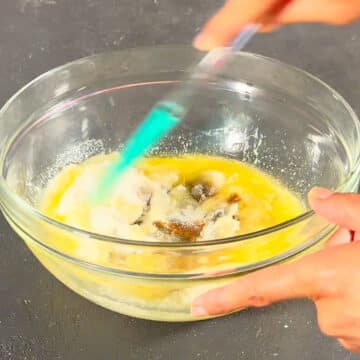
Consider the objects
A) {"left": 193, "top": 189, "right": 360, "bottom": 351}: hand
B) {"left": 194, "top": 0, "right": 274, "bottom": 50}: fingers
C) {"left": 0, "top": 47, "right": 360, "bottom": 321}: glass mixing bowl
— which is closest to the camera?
{"left": 193, "top": 189, "right": 360, "bottom": 351}: hand

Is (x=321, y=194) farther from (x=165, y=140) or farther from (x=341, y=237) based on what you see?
(x=165, y=140)

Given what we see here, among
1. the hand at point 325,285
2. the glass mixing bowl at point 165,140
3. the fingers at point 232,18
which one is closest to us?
the hand at point 325,285

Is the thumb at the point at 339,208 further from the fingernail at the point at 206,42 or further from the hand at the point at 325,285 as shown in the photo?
the fingernail at the point at 206,42

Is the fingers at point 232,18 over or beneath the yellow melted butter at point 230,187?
over

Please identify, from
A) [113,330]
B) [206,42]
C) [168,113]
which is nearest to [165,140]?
[168,113]

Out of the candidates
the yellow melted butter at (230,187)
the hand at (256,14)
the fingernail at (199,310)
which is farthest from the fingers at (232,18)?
the fingernail at (199,310)

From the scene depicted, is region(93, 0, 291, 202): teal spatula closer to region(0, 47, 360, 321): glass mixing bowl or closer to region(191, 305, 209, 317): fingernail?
region(0, 47, 360, 321): glass mixing bowl

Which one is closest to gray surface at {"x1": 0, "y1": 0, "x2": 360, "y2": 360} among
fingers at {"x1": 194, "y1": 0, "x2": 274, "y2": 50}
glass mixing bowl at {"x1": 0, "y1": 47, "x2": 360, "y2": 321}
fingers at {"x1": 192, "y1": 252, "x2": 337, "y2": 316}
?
glass mixing bowl at {"x1": 0, "y1": 47, "x2": 360, "y2": 321}
